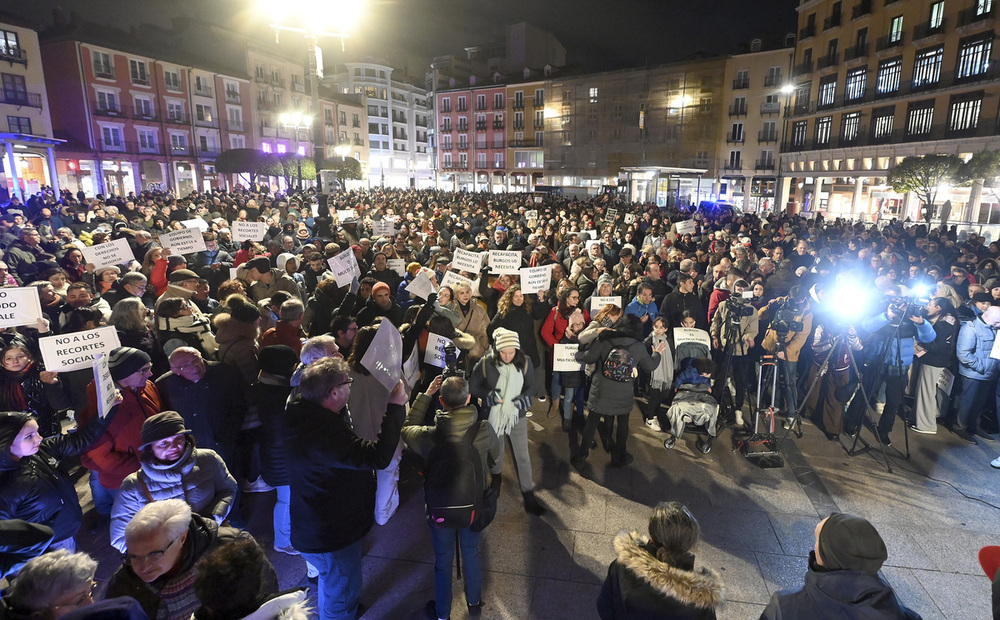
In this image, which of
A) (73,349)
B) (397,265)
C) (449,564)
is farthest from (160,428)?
(397,265)

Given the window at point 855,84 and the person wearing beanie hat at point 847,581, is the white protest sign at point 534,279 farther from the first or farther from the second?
the window at point 855,84

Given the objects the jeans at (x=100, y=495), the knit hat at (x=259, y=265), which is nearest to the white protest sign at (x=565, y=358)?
the knit hat at (x=259, y=265)

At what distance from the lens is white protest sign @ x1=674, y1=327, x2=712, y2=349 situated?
6652mm

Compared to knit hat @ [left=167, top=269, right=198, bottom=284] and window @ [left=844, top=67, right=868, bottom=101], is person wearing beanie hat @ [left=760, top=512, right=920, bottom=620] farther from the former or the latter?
window @ [left=844, top=67, right=868, bottom=101]

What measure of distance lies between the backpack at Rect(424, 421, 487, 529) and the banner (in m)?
1.84

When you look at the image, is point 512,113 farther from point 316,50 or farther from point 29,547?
point 29,547

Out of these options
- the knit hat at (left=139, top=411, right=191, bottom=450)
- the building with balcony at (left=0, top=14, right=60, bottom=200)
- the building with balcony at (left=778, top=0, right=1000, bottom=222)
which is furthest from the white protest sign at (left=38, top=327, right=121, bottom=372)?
the building with balcony at (left=0, top=14, right=60, bottom=200)

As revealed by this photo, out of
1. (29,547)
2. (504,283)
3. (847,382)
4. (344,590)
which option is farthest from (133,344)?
(847,382)

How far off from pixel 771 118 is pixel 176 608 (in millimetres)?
52781

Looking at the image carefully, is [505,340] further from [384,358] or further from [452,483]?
[452,483]

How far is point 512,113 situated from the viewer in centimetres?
6375

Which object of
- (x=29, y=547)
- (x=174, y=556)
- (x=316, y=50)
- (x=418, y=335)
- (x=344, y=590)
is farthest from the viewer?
(x=316, y=50)

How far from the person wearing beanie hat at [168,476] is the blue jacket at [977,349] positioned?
8164 mm

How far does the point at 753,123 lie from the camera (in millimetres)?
46625
